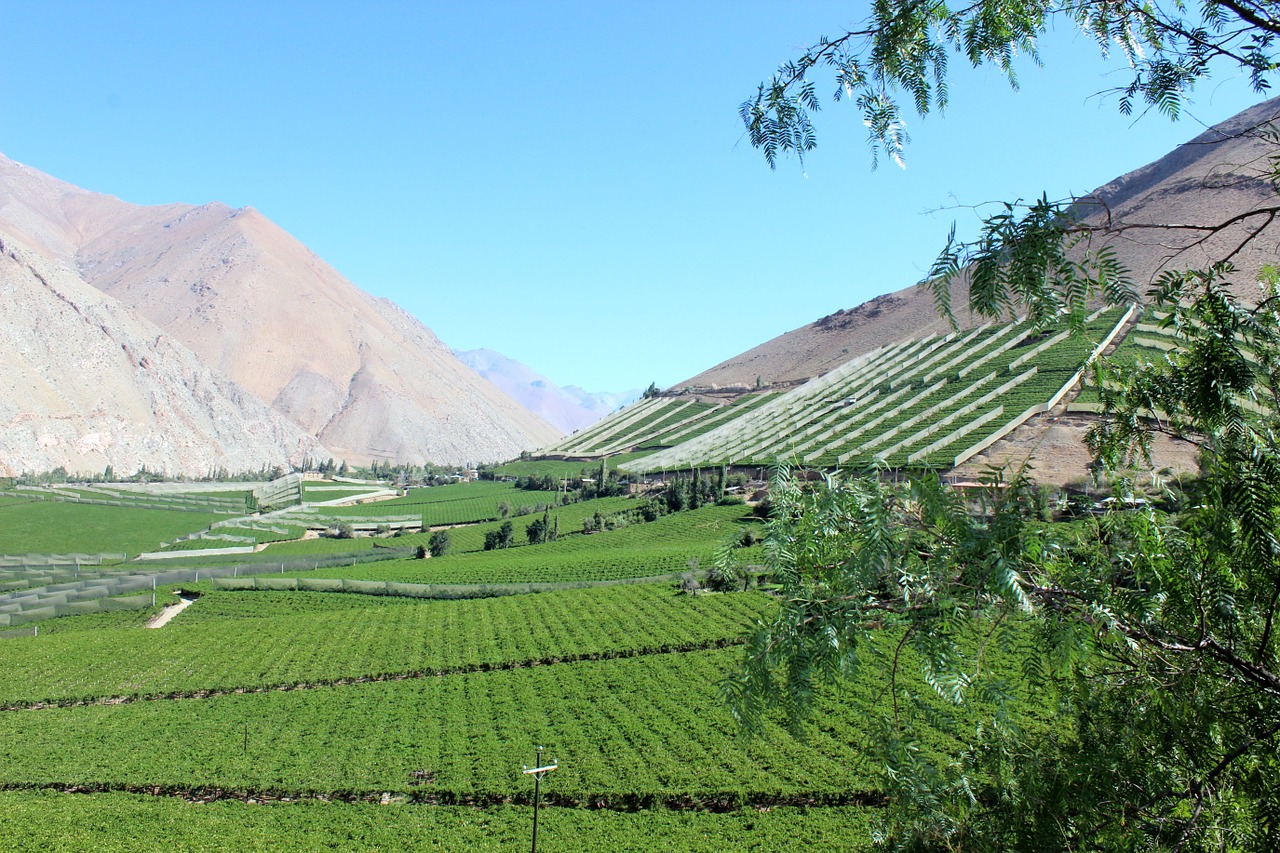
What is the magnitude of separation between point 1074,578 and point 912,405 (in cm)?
8774

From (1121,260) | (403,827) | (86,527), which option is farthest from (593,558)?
(1121,260)

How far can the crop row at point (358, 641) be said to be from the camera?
1436 inches

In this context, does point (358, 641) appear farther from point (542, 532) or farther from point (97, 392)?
point (97, 392)

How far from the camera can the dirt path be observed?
161 feet

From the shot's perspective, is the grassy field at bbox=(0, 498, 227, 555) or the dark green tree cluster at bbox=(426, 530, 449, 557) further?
the grassy field at bbox=(0, 498, 227, 555)

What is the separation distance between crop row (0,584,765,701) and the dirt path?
1.14m

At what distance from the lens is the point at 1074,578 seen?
245 inches

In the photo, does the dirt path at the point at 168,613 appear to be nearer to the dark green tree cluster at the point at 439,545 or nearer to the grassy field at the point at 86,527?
the dark green tree cluster at the point at 439,545

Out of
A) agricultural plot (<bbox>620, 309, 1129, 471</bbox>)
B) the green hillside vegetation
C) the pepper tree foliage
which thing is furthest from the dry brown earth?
the pepper tree foliage

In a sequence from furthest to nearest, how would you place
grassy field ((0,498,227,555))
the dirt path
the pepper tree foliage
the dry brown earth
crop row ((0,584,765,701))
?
grassy field ((0,498,227,555)), the dry brown earth, the dirt path, crop row ((0,584,765,701)), the pepper tree foliage

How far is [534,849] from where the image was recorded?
19.6 metres

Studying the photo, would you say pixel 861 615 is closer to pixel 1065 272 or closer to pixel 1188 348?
pixel 1065 272

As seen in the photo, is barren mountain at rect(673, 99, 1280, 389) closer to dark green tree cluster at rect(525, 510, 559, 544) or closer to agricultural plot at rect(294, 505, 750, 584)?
agricultural plot at rect(294, 505, 750, 584)

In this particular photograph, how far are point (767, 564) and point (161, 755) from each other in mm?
29865
